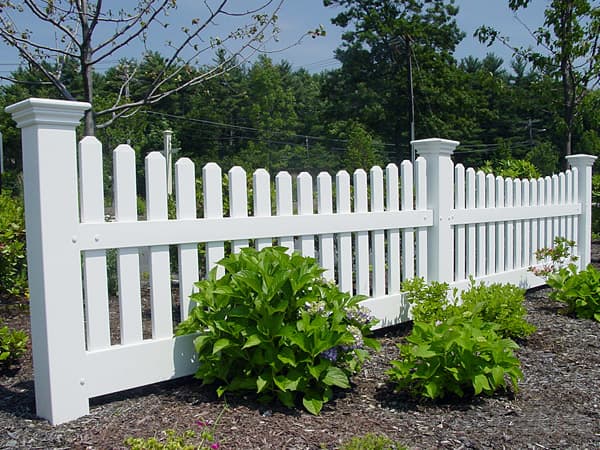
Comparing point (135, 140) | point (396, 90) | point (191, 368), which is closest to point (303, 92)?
point (396, 90)

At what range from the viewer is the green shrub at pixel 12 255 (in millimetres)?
4750

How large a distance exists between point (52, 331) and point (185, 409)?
72 centimetres

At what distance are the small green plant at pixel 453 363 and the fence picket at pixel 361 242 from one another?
1.13 m

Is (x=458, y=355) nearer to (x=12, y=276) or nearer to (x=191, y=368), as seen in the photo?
(x=191, y=368)

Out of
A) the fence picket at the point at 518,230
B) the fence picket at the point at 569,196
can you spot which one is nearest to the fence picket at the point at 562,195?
the fence picket at the point at 569,196

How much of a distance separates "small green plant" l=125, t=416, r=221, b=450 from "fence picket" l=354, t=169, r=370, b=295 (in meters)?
1.82

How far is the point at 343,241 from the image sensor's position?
3.99 meters

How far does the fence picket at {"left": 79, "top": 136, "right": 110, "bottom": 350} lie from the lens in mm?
2773

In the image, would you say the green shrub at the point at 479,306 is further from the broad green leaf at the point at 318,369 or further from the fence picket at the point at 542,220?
the fence picket at the point at 542,220

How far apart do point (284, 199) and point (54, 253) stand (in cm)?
145

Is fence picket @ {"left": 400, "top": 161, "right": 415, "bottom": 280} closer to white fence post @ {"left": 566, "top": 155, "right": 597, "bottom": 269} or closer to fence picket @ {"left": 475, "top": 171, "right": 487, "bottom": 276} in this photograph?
fence picket @ {"left": 475, "top": 171, "right": 487, "bottom": 276}

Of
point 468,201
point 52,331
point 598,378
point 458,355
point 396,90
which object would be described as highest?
point 396,90

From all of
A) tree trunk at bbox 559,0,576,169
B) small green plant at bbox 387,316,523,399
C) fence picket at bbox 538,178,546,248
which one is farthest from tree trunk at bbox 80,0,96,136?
tree trunk at bbox 559,0,576,169

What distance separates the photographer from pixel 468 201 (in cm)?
501
